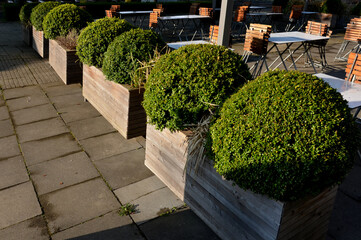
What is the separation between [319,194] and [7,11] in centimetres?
1865

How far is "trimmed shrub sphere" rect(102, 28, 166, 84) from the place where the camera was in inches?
184

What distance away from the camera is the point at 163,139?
12.0ft

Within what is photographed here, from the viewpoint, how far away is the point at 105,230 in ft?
10.1

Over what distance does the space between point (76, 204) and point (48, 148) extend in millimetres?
1436

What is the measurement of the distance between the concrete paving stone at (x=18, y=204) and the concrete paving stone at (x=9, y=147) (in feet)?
2.80

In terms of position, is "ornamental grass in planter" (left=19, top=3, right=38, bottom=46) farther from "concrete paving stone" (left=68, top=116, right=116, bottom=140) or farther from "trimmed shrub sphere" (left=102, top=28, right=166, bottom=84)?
"trimmed shrub sphere" (left=102, top=28, right=166, bottom=84)

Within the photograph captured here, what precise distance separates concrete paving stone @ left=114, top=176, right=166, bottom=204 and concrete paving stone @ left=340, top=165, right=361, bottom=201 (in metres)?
2.16

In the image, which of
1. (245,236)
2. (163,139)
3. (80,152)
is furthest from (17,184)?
(245,236)

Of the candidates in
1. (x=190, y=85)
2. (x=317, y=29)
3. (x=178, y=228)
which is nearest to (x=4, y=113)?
(x=190, y=85)

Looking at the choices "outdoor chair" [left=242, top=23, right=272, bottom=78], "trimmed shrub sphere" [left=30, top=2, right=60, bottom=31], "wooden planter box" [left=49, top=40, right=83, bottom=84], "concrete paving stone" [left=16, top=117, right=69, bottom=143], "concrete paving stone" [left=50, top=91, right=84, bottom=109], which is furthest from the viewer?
"trimmed shrub sphere" [left=30, top=2, right=60, bottom=31]

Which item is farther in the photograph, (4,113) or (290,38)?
(290,38)

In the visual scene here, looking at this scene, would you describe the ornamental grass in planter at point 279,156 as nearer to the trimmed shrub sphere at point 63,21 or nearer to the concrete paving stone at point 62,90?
the concrete paving stone at point 62,90

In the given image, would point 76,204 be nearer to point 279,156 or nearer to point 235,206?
point 235,206

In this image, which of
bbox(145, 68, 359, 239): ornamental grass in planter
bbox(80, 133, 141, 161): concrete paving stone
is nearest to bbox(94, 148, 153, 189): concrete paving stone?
bbox(80, 133, 141, 161): concrete paving stone
